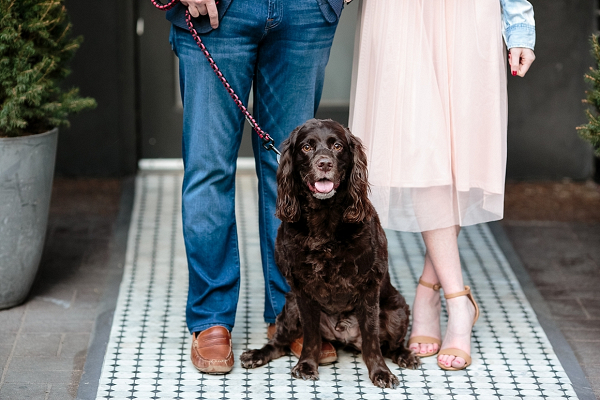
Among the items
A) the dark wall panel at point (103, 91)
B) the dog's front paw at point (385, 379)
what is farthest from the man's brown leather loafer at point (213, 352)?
the dark wall panel at point (103, 91)

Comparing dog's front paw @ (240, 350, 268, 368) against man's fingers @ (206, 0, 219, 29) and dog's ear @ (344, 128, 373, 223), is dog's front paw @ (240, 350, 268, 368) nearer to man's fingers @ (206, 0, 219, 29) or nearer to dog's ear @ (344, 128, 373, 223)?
dog's ear @ (344, 128, 373, 223)

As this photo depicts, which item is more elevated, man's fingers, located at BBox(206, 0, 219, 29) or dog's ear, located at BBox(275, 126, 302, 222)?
man's fingers, located at BBox(206, 0, 219, 29)

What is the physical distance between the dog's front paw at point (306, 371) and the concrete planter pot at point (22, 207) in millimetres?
1288

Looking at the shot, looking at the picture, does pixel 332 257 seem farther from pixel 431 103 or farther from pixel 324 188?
pixel 431 103

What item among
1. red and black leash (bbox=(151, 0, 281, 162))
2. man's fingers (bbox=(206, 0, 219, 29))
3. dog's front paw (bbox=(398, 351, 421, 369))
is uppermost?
man's fingers (bbox=(206, 0, 219, 29))

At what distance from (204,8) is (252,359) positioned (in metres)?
1.25

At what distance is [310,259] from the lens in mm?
2693

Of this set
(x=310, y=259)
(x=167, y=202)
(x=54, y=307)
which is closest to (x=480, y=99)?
(x=310, y=259)

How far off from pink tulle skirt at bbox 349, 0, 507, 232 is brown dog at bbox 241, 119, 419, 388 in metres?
0.24

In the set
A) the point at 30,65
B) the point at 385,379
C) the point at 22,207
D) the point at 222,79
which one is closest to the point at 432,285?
the point at 385,379

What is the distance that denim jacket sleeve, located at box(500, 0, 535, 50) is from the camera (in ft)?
9.18

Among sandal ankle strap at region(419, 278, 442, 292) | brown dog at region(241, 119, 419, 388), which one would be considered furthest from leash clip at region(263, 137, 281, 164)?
sandal ankle strap at region(419, 278, 442, 292)

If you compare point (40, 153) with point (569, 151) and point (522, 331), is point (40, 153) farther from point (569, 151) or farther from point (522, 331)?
point (569, 151)

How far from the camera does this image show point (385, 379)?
Result: 280 centimetres
